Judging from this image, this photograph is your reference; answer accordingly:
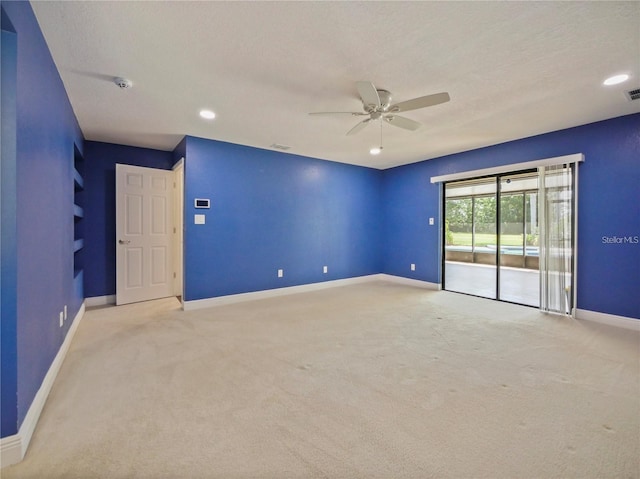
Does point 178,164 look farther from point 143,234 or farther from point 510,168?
point 510,168

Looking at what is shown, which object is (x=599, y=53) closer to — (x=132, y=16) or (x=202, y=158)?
(x=132, y=16)

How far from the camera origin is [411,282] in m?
6.06

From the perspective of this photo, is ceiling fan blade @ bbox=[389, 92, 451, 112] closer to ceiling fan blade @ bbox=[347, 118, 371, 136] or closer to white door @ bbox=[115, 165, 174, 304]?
ceiling fan blade @ bbox=[347, 118, 371, 136]

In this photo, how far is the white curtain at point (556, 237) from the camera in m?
3.93

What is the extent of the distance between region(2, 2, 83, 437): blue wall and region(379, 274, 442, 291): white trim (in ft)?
17.7

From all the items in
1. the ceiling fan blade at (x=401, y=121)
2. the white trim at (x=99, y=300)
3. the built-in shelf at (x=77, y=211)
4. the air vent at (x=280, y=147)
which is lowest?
the white trim at (x=99, y=300)

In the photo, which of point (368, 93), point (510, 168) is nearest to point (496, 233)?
point (510, 168)

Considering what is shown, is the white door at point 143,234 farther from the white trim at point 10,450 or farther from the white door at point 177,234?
the white trim at point 10,450

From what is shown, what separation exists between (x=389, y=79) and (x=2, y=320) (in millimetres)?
3078

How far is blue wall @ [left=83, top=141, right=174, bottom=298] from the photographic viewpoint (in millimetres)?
4438

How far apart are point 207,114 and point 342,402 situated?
3270 millimetres

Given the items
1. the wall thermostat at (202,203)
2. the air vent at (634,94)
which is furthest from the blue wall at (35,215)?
the air vent at (634,94)

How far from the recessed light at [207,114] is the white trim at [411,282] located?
467 cm

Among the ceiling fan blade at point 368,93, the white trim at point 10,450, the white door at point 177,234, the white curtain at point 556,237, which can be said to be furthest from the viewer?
the white door at point 177,234
